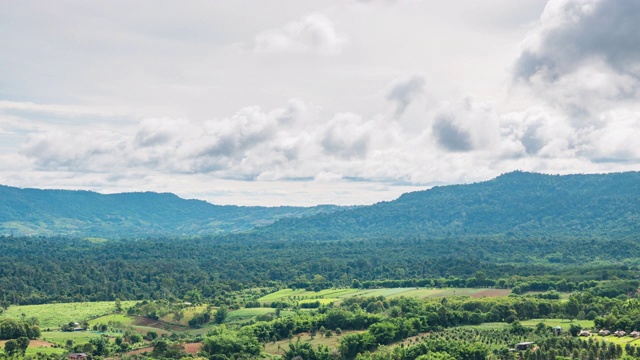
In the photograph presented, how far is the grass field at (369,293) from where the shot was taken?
523ft

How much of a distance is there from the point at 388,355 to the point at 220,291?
9857cm

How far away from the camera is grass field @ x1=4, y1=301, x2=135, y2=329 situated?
145 metres

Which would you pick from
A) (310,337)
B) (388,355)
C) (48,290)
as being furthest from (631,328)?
(48,290)

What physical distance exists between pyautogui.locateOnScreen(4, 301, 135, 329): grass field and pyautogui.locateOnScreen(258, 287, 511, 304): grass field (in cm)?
3808

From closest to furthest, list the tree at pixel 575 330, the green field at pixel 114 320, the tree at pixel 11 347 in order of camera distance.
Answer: the tree at pixel 575 330 < the tree at pixel 11 347 < the green field at pixel 114 320

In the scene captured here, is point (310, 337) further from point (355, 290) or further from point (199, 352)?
point (355, 290)

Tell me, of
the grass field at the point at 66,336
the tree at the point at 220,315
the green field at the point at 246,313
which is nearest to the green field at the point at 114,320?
the grass field at the point at 66,336

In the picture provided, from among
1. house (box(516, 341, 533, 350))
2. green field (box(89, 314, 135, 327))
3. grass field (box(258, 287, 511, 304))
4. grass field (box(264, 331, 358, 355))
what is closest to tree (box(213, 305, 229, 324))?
green field (box(89, 314, 135, 327))

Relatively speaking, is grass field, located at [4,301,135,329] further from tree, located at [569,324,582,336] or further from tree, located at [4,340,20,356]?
tree, located at [569,324,582,336]

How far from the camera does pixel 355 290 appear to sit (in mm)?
185000

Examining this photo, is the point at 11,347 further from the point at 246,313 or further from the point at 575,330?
the point at 575,330

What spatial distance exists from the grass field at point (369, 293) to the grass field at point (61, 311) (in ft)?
125

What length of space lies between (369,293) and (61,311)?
7212 centimetres

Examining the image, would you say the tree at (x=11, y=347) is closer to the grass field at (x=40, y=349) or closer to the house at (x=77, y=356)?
the grass field at (x=40, y=349)
